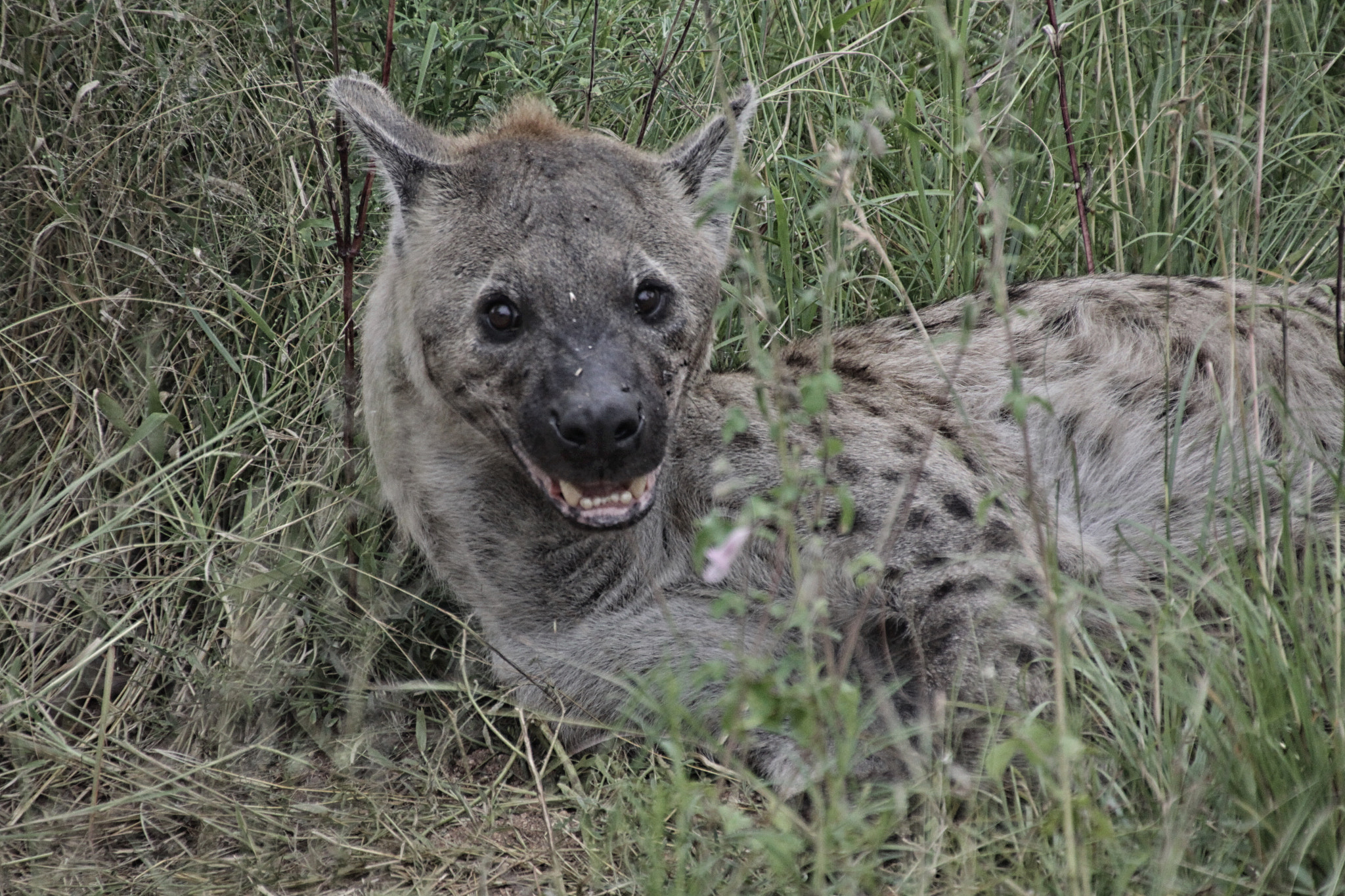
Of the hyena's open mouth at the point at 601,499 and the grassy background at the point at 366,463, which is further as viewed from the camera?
the hyena's open mouth at the point at 601,499

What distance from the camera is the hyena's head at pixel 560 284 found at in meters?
2.82

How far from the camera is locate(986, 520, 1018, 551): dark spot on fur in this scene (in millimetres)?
3031

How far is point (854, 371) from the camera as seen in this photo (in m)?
3.47

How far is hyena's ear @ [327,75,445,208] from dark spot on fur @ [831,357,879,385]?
43.7 inches

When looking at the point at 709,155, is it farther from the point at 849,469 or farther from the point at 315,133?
the point at 315,133

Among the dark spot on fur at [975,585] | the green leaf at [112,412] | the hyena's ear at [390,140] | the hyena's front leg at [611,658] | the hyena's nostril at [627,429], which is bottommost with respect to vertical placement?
the green leaf at [112,412]

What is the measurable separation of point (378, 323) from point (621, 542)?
2.68 ft

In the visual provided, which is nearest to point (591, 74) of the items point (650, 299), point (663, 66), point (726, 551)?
point (663, 66)

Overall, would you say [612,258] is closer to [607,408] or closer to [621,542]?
[607,408]

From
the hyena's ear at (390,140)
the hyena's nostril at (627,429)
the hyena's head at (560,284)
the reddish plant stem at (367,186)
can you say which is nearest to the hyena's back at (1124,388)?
the hyena's head at (560,284)

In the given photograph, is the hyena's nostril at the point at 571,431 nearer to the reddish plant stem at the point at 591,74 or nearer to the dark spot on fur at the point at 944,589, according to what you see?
the dark spot on fur at the point at 944,589

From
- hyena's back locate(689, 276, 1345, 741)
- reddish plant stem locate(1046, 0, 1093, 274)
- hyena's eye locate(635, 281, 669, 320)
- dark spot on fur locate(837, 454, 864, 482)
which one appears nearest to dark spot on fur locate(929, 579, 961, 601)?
hyena's back locate(689, 276, 1345, 741)

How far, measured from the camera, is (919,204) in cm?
393

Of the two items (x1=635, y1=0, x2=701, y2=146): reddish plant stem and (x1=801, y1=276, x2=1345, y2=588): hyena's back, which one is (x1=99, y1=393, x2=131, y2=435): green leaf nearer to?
(x1=635, y1=0, x2=701, y2=146): reddish plant stem
